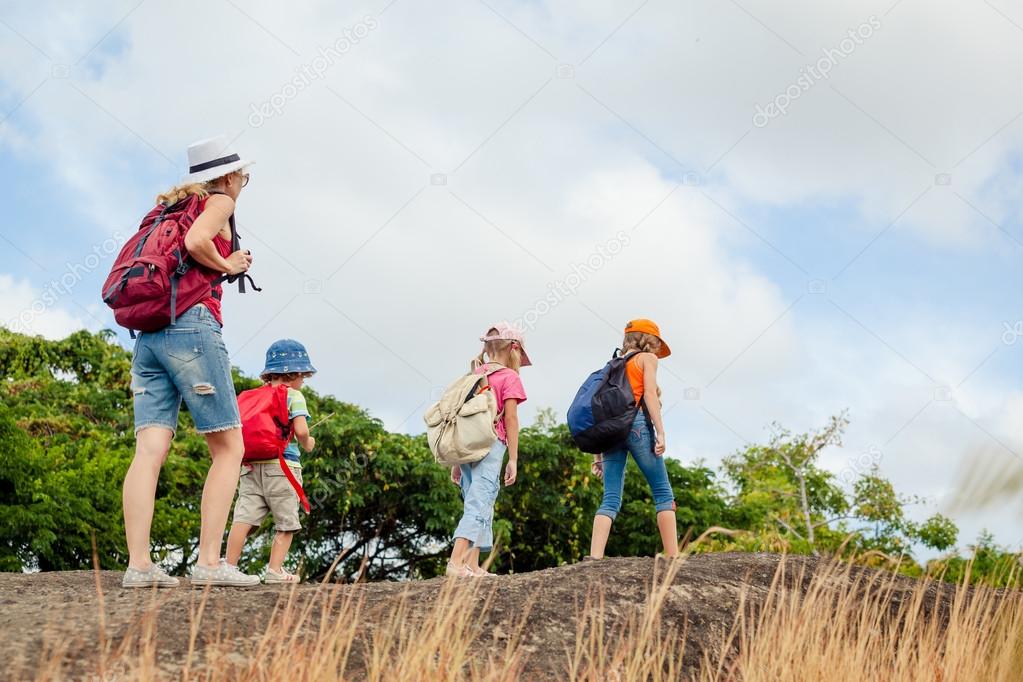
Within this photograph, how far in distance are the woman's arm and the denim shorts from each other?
22 centimetres

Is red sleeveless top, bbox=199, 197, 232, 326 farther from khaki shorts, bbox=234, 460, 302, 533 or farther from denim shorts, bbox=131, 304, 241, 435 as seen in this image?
khaki shorts, bbox=234, 460, 302, 533

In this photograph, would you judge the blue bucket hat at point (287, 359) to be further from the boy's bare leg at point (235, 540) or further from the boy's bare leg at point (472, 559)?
the boy's bare leg at point (472, 559)

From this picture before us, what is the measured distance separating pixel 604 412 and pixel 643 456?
0.41 m

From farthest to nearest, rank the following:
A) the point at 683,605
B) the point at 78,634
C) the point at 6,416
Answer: the point at 6,416 → the point at 683,605 → the point at 78,634

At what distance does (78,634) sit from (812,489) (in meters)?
24.5

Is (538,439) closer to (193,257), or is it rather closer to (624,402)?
(624,402)

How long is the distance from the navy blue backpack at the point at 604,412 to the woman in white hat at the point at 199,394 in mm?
2629

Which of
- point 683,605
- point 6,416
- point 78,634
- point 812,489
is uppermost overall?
point 812,489

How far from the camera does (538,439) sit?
15008 mm

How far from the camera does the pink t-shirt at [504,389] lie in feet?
21.5

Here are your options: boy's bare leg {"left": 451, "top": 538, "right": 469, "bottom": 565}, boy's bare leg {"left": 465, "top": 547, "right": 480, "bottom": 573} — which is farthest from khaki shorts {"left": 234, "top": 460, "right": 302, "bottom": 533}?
boy's bare leg {"left": 465, "top": 547, "right": 480, "bottom": 573}

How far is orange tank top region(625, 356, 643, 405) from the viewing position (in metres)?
6.88

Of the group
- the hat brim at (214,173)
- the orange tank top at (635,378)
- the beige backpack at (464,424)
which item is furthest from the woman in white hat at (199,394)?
the orange tank top at (635,378)

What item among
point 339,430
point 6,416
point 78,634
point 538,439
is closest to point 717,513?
point 538,439
